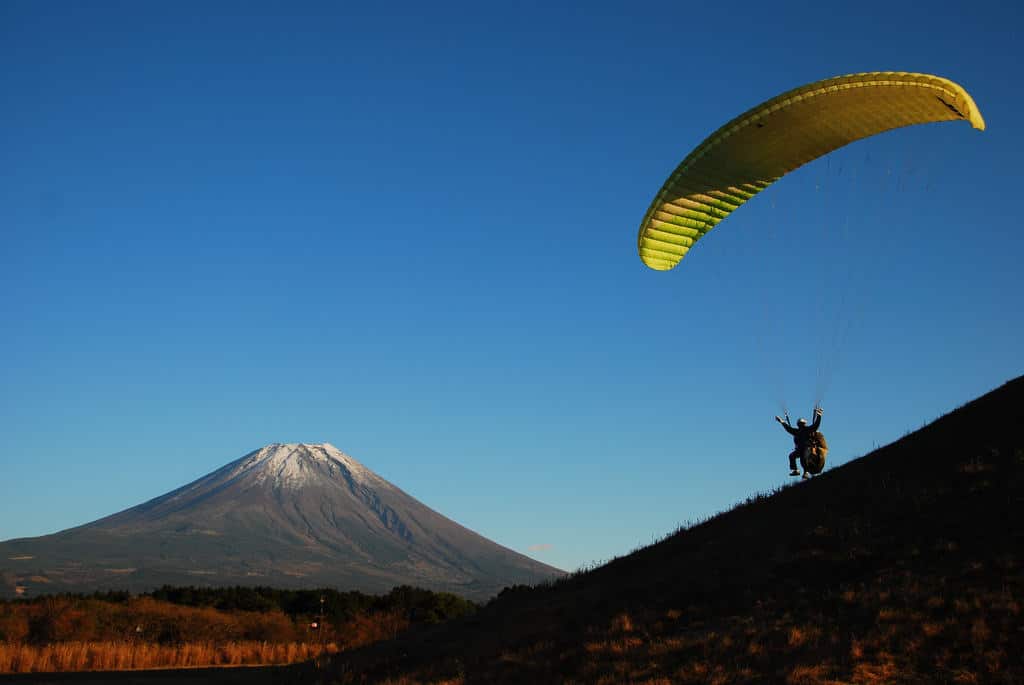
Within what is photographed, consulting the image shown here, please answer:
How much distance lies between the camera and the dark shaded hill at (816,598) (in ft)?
43.3

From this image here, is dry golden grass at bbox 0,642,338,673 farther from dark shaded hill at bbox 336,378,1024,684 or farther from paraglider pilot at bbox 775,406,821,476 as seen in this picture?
paraglider pilot at bbox 775,406,821,476

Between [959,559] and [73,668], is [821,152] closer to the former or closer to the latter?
[959,559]

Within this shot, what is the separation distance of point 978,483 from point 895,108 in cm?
782

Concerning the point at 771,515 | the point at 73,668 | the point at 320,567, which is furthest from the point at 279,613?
the point at 320,567

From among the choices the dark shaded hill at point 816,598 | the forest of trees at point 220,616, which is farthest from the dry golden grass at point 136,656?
the dark shaded hill at point 816,598

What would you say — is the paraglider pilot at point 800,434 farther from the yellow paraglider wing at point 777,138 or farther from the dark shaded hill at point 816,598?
the yellow paraglider wing at point 777,138

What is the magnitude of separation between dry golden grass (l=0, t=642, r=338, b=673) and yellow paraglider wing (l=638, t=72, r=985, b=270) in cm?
1600

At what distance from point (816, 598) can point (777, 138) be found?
10243mm

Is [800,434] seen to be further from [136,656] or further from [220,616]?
[220,616]

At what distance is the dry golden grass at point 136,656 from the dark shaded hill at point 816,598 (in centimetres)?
1010

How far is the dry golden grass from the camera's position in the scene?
25062 mm

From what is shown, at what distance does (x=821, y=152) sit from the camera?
22.2 meters

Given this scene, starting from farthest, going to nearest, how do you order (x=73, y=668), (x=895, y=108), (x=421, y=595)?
(x=421, y=595) → (x=73, y=668) → (x=895, y=108)

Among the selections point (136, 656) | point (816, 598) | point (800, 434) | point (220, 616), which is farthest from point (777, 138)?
point (220, 616)
